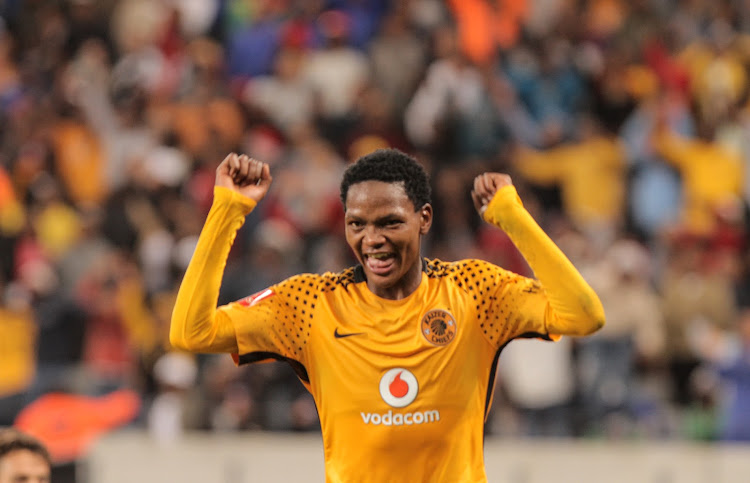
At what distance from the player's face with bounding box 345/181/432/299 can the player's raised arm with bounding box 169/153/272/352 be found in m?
0.39

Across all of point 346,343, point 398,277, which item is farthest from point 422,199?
point 346,343

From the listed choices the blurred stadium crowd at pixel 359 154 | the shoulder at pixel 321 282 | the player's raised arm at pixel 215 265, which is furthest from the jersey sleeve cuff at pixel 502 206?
the blurred stadium crowd at pixel 359 154

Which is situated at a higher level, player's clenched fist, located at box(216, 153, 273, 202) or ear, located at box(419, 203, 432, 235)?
player's clenched fist, located at box(216, 153, 273, 202)

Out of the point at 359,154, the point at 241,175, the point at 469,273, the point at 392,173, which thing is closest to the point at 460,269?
the point at 469,273

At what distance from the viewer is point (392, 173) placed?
4.55 meters

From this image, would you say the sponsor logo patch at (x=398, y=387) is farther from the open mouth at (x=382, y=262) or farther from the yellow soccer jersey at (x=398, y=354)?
the open mouth at (x=382, y=262)

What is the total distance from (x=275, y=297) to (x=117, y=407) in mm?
5819

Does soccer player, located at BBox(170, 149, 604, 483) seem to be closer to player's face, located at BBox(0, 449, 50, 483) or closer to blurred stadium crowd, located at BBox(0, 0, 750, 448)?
player's face, located at BBox(0, 449, 50, 483)

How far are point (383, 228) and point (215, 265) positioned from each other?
63 centimetres

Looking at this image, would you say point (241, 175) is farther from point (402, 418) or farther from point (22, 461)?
point (22, 461)

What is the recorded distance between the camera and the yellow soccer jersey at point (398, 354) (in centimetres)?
448

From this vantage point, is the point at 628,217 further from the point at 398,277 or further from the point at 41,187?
the point at 398,277

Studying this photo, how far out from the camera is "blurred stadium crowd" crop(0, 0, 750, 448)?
1011 centimetres

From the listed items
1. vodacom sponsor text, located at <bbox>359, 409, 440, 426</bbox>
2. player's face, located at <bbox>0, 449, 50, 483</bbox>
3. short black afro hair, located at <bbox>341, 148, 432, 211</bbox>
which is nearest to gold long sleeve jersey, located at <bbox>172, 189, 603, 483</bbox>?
vodacom sponsor text, located at <bbox>359, 409, 440, 426</bbox>
